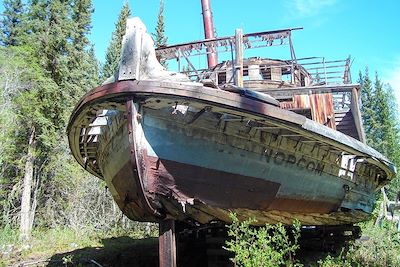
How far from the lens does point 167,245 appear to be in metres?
4.91

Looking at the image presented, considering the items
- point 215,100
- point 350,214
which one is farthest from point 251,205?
point 350,214

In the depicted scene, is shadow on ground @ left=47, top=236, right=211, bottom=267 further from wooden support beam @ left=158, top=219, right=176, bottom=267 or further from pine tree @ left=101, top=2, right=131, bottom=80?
pine tree @ left=101, top=2, right=131, bottom=80

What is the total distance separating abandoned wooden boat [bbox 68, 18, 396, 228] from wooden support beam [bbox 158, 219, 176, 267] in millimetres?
140

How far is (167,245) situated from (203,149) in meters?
1.42

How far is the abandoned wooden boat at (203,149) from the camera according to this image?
472cm

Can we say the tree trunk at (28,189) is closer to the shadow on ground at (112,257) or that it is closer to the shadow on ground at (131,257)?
the shadow on ground at (112,257)

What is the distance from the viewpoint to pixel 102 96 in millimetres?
4801

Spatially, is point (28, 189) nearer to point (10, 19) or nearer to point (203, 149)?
point (203, 149)

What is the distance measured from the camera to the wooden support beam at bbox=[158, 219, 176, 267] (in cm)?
476

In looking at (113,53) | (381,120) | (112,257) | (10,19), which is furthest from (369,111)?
(112,257)

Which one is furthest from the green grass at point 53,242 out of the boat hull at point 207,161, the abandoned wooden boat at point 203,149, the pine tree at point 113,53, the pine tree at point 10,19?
the pine tree at point 113,53

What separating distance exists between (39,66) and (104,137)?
11.7m

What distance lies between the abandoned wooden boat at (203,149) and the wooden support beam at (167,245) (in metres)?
0.14

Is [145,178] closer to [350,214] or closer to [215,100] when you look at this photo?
[215,100]
